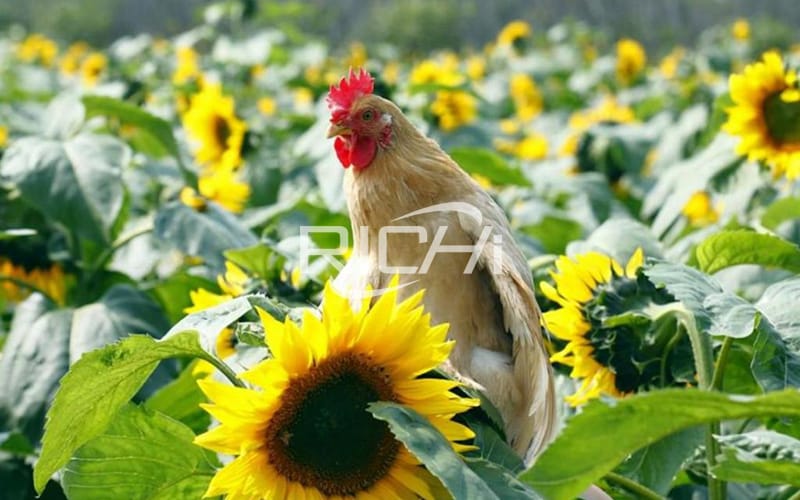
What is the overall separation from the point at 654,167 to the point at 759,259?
2.27 meters

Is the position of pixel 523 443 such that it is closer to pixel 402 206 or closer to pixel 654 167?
pixel 402 206

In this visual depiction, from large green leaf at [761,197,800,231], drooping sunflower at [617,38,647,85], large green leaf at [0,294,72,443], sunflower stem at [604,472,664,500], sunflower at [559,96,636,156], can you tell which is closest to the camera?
sunflower stem at [604,472,664,500]

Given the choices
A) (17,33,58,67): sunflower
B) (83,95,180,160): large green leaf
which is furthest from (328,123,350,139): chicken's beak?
(17,33,58,67): sunflower

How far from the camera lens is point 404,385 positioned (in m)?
1.29

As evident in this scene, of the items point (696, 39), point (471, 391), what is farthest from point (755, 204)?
point (696, 39)

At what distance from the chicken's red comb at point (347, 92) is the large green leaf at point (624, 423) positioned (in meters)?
0.91

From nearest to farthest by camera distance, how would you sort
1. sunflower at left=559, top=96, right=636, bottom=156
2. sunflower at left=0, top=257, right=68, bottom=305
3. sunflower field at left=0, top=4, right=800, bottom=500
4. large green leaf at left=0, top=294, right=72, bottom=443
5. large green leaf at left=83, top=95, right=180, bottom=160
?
sunflower field at left=0, top=4, right=800, bottom=500 → large green leaf at left=0, top=294, right=72, bottom=443 → sunflower at left=0, top=257, right=68, bottom=305 → large green leaf at left=83, top=95, right=180, bottom=160 → sunflower at left=559, top=96, right=636, bottom=156

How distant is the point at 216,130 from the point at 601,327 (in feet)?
6.40

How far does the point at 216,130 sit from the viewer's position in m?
3.44

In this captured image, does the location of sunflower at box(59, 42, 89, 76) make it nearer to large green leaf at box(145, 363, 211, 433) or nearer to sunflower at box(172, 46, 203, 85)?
sunflower at box(172, 46, 203, 85)

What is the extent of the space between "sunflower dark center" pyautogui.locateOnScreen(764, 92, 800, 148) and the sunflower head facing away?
3.01ft

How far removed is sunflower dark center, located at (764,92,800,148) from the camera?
8.38 feet

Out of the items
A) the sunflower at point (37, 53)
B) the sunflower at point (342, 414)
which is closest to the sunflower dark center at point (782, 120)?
the sunflower at point (342, 414)

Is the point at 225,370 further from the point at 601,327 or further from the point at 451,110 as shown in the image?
the point at 451,110
